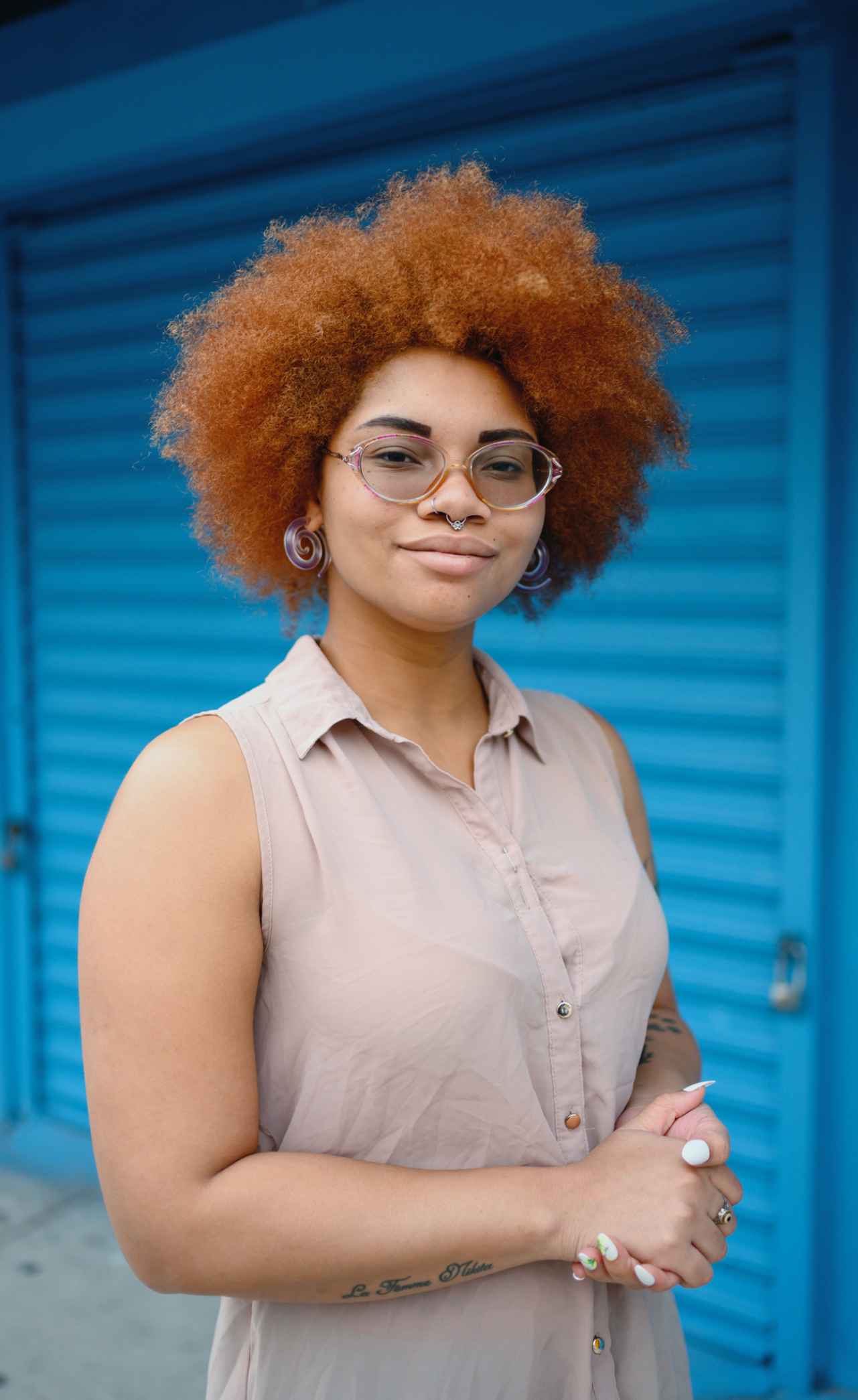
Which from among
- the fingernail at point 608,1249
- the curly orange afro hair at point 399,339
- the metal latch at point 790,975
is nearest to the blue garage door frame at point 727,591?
the metal latch at point 790,975

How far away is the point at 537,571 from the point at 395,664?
48 centimetres

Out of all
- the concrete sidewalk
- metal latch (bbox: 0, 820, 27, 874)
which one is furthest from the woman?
metal latch (bbox: 0, 820, 27, 874)

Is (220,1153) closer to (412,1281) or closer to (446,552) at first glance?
(412,1281)

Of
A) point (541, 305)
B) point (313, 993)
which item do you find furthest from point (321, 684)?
point (541, 305)

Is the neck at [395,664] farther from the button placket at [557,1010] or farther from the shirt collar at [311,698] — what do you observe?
the button placket at [557,1010]

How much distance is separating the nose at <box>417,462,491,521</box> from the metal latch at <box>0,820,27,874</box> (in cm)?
369

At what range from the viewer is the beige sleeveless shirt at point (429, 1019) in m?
1.30

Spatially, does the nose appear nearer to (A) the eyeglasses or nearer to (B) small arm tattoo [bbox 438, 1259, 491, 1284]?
(A) the eyeglasses

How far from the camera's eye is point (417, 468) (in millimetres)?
1468

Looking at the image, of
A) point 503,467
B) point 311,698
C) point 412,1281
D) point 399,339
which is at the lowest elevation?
point 412,1281

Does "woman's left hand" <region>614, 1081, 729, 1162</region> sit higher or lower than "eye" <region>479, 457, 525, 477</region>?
lower

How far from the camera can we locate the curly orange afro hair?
1.56 metres

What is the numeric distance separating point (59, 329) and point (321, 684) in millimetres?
3505

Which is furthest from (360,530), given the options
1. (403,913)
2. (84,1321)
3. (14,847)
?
(14,847)
